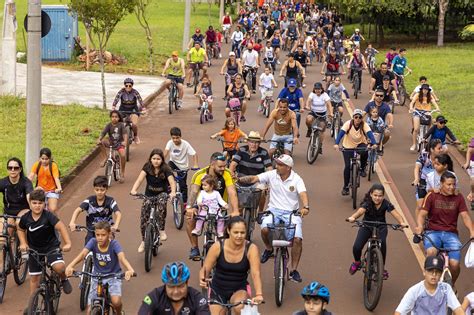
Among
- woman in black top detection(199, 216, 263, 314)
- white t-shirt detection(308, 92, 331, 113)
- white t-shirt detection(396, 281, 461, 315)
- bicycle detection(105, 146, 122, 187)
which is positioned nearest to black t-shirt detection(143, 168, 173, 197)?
woman in black top detection(199, 216, 263, 314)

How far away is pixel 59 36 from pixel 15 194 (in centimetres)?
2816

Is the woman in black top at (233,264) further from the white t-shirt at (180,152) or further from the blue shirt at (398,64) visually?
the blue shirt at (398,64)

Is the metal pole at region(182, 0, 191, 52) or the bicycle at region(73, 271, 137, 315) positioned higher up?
the metal pole at region(182, 0, 191, 52)

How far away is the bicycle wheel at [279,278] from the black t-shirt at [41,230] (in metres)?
2.82

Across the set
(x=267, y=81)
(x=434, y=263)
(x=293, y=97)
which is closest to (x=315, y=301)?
(x=434, y=263)

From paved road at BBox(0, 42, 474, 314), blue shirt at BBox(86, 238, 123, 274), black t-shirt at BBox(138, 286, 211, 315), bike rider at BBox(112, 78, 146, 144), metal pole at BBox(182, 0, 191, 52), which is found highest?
metal pole at BBox(182, 0, 191, 52)

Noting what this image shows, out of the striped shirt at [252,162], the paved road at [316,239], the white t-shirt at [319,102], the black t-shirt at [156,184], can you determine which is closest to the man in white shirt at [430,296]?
the paved road at [316,239]

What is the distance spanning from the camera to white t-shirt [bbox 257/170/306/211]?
1321 cm

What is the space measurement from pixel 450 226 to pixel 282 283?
228 cm

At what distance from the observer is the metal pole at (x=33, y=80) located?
17.3 m

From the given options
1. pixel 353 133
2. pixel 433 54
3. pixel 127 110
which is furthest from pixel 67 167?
pixel 433 54

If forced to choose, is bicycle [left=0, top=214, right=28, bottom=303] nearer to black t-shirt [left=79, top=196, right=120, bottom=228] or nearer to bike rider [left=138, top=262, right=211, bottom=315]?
black t-shirt [left=79, top=196, right=120, bottom=228]

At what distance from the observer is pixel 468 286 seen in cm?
1335

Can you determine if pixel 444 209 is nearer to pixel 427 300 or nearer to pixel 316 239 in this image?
pixel 427 300
